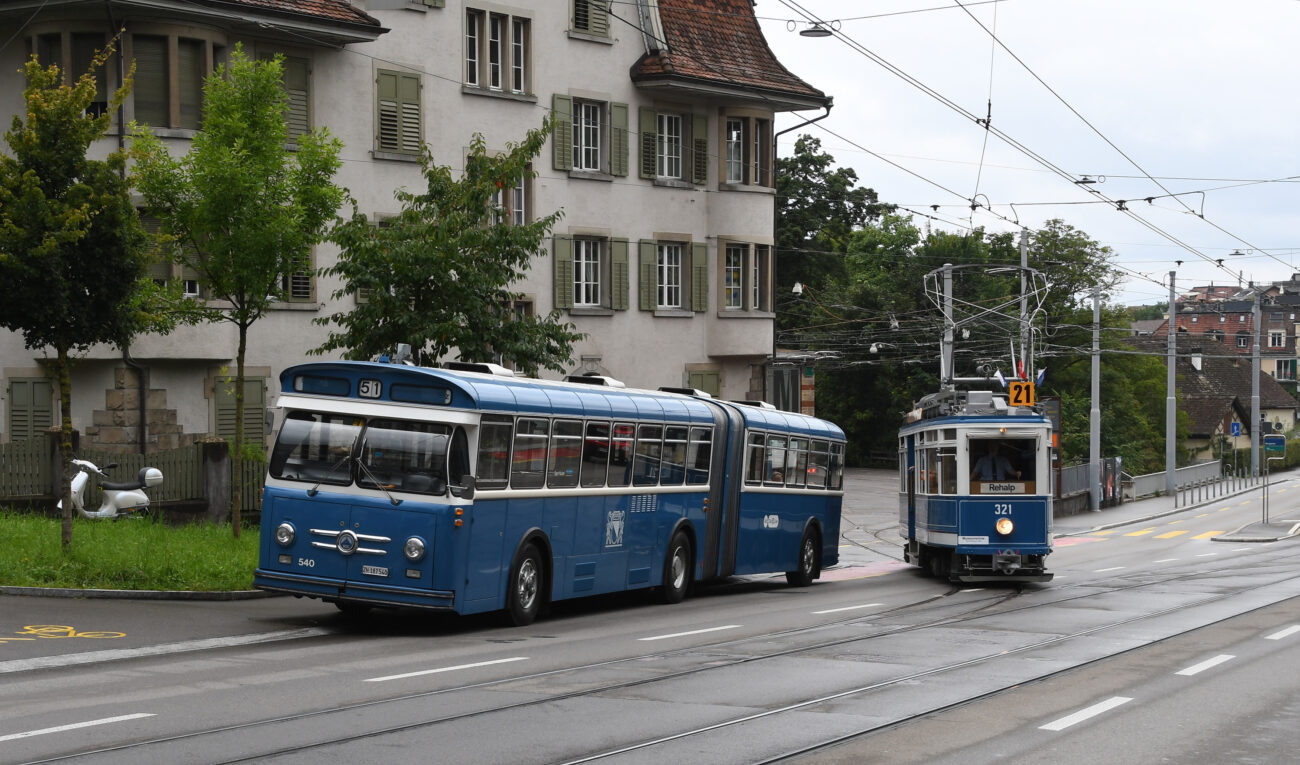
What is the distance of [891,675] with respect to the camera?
45.4 ft

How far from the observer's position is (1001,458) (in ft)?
83.7

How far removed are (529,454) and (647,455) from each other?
11.0ft

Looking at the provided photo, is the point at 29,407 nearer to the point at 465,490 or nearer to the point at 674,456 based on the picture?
the point at 674,456

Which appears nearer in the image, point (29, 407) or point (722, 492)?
point (722, 492)

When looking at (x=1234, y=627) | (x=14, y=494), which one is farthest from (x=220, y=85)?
(x=1234, y=627)

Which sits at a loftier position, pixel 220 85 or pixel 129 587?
pixel 220 85

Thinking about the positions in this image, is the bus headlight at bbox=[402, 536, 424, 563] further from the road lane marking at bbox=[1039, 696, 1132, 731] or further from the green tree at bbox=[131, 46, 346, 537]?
the green tree at bbox=[131, 46, 346, 537]

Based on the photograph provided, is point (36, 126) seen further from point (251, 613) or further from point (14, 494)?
point (14, 494)

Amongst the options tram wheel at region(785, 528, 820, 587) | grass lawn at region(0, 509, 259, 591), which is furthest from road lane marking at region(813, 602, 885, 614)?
grass lawn at region(0, 509, 259, 591)

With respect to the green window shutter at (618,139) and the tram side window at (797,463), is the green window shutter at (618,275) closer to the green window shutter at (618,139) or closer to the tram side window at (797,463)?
the green window shutter at (618,139)

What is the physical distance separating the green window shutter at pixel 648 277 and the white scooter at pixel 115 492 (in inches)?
558

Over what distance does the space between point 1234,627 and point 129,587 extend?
13.0 m

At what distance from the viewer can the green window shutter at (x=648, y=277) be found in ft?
125

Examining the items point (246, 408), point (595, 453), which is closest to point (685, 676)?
point (595, 453)
